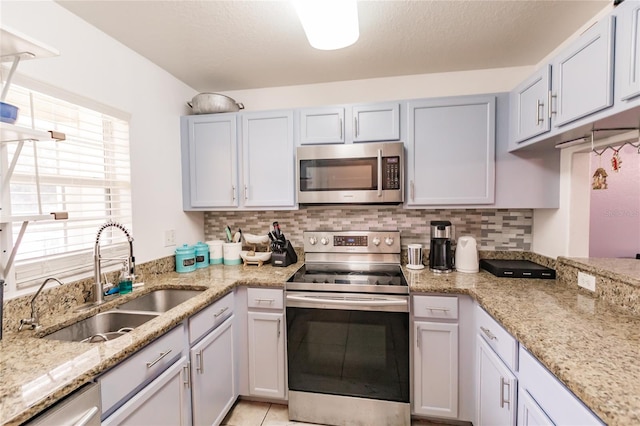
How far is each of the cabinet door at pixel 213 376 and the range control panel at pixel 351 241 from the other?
838 mm

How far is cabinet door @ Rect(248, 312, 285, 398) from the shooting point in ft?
6.12

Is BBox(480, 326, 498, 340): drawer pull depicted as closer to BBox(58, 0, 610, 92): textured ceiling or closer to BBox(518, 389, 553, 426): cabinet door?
BBox(518, 389, 553, 426): cabinet door

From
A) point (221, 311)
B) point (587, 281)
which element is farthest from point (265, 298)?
point (587, 281)

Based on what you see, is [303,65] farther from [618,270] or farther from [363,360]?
[618,270]

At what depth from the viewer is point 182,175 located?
7.61 feet

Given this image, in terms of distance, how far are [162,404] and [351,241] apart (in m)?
1.51

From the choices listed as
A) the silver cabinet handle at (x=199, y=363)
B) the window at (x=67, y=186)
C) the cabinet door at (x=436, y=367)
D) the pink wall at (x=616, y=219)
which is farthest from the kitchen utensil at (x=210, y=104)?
the pink wall at (x=616, y=219)

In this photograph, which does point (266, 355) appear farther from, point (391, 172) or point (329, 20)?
point (329, 20)

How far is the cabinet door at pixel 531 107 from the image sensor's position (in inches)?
58.4

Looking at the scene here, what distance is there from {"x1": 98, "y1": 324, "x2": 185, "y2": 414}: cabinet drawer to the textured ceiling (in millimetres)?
1596

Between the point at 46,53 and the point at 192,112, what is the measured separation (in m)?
1.39

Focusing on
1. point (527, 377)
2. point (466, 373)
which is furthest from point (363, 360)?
point (527, 377)

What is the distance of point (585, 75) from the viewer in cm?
120

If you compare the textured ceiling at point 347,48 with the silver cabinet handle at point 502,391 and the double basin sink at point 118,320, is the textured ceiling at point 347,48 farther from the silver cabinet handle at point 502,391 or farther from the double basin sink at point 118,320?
the silver cabinet handle at point 502,391
